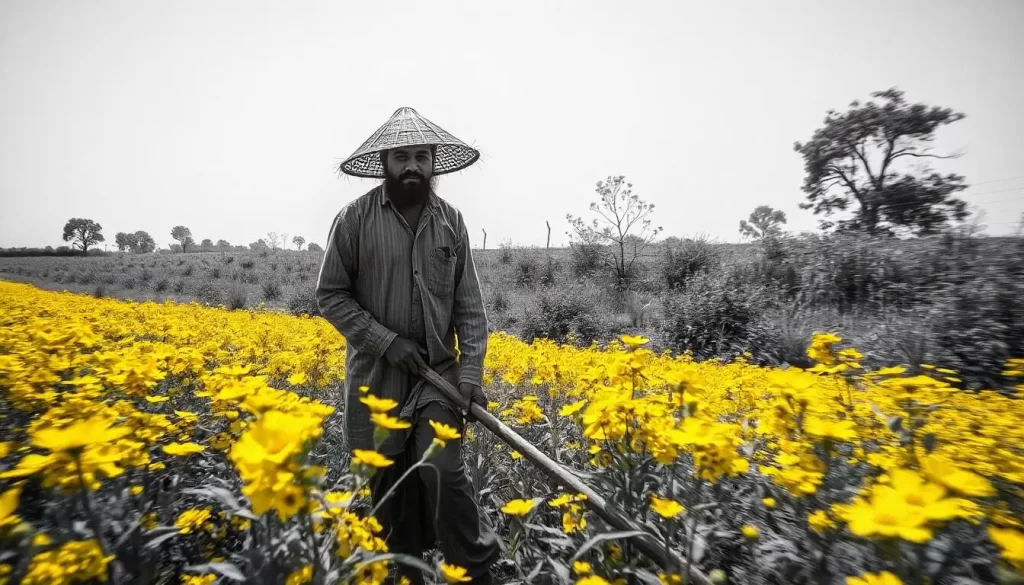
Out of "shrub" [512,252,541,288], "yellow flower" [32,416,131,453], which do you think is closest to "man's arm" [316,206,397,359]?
"yellow flower" [32,416,131,453]

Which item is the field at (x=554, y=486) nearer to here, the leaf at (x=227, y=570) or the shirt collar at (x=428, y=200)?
the leaf at (x=227, y=570)

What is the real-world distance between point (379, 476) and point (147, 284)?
29094 mm

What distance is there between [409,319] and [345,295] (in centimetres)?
33

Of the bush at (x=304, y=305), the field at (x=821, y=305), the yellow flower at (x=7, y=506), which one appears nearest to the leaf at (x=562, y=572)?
the yellow flower at (x=7, y=506)

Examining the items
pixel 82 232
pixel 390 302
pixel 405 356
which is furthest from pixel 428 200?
pixel 82 232

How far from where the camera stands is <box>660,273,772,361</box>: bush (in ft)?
26.8

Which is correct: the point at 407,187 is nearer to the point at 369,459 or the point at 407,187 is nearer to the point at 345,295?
the point at 345,295

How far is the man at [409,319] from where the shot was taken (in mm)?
1902

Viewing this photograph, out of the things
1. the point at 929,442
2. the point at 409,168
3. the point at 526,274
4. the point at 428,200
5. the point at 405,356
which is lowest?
the point at 929,442

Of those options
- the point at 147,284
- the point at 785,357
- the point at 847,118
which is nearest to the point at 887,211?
the point at 847,118

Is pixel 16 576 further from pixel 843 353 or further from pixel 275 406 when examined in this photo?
pixel 843 353

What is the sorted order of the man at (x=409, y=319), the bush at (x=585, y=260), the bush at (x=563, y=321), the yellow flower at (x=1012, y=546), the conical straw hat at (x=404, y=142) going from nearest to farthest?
the yellow flower at (x=1012, y=546)
the man at (x=409, y=319)
the conical straw hat at (x=404, y=142)
the bush at (x=563, y=321)
the bush at (x=585, y=260)

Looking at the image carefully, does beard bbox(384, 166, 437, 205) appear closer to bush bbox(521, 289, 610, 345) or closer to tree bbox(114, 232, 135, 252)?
bush bbox(521, 289, 610, 345)

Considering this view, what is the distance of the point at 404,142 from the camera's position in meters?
2.08
